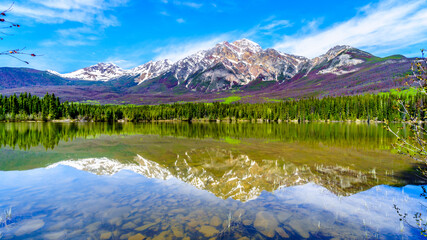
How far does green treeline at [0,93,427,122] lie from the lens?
439 ft

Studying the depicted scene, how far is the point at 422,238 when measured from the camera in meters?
8.57

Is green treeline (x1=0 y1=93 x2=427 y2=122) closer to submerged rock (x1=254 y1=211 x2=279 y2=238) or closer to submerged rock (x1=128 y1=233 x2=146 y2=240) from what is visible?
submerged rock (x1=254 y1=211 x2=279 y2=238)

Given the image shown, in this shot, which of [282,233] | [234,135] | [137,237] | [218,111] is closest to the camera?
[137,237]

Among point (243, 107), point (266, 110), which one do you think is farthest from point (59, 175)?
point (243, 107)

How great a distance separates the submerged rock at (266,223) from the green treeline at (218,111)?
139 metres

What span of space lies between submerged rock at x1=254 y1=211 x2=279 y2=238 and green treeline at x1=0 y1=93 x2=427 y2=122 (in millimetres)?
139283

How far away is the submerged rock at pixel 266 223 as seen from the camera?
9.34 metres

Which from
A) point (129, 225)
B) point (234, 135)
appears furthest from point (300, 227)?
point (234, 135)

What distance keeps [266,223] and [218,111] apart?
17889 cm

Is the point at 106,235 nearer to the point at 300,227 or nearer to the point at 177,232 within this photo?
the point at 177,232

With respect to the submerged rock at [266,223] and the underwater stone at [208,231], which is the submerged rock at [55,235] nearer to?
the underwater stone at [208,231]

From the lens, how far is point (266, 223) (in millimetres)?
10125

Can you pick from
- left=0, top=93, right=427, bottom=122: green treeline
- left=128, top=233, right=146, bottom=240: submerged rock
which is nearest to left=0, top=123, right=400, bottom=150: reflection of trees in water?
left=128, top=233, right=146, bottom=240: submerged rock

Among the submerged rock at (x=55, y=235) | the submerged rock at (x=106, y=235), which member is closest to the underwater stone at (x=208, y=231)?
the submerged rock at (x=106, y=235)
